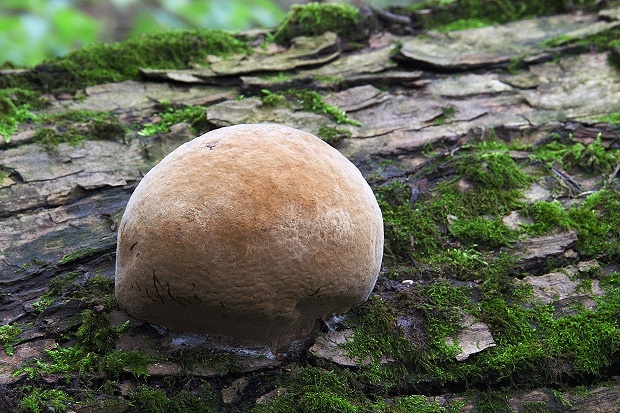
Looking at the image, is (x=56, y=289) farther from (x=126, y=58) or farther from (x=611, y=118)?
(x=611, y=118)

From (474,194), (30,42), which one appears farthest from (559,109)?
(30,42)

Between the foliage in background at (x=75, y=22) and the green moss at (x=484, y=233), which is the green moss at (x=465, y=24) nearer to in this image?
the foliage in background at (x=75, y=22)

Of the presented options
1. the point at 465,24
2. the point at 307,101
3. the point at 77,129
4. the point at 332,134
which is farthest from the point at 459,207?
the point at 465,24

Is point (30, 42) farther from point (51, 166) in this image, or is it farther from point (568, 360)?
point (568, 360)

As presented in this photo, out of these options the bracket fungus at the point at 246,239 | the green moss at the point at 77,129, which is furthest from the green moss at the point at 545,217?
the green moss at the point at 77,129

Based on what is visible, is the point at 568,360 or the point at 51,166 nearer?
the point at 568,360
